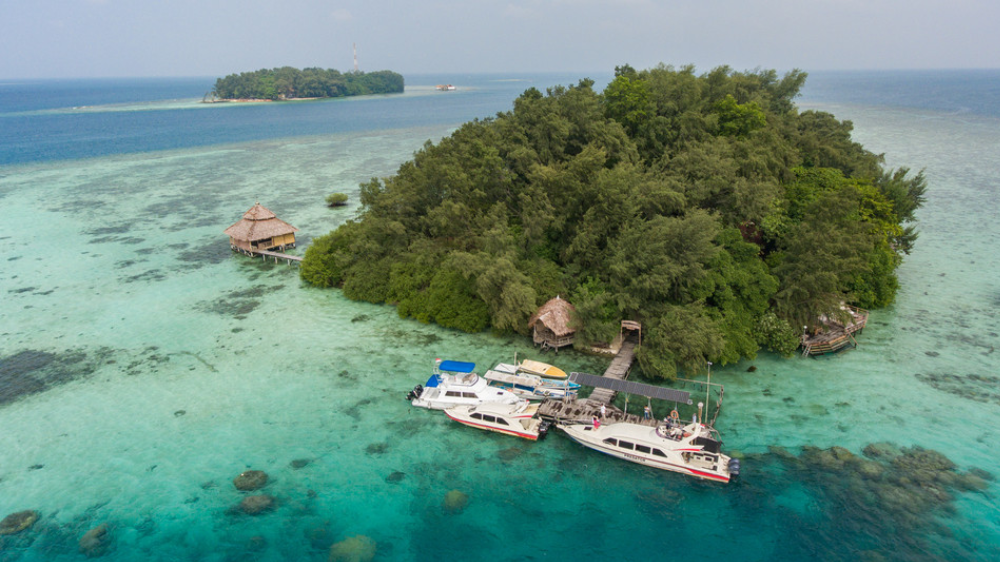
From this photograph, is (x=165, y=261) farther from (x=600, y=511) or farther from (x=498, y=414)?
(x=600, y=511)

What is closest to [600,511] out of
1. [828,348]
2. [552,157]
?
[828,348]

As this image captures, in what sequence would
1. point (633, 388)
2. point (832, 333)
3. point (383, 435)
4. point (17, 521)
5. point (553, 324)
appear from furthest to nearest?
1. point (832, 333)
2. point (553, 324)
3. point (633, 388)
4. point (383, 435)
5. point (17, 521)

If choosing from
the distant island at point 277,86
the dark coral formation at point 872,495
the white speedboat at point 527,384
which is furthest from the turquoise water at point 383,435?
the distant island at point 277,86

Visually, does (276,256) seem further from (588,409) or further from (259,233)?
(588,409)

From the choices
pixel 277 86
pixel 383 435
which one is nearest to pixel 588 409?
pixel 383 435

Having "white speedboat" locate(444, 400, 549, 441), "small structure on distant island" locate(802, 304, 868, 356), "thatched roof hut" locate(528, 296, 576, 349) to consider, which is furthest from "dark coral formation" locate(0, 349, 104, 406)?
"small structure on distant island" locate(802, 304, 868, 356)
